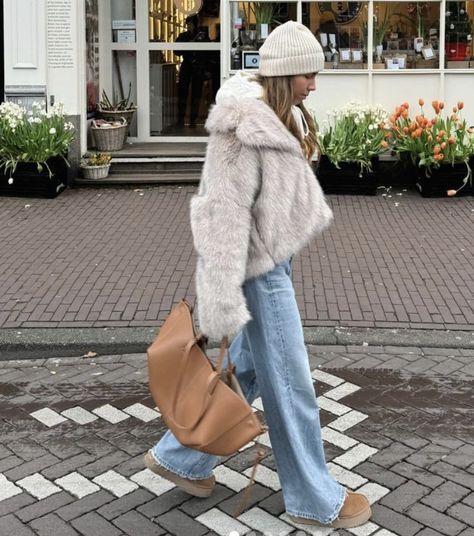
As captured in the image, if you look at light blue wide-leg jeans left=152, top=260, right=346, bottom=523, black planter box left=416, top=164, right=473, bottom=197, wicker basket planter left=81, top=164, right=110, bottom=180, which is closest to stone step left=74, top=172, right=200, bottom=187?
wicker basket planter left=81, top=164, right=110, bottom=180

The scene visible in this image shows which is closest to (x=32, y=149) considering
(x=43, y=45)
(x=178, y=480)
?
(x=43, y=45)

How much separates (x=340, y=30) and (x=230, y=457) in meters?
7.87

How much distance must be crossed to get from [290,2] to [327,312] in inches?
225

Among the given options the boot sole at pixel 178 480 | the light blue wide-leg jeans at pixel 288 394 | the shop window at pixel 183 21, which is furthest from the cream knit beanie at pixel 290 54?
the shop window at pixel 183 21

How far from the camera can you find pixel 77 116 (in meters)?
11.3

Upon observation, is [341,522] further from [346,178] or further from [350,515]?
[346,178]

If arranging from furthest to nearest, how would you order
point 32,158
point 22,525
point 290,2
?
point 290,2
point 32,158
point 22,525

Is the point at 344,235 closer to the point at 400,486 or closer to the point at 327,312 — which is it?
the point at 327,312

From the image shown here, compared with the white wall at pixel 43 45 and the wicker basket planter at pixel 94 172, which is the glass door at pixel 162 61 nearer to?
the white wall at pixel 43 45

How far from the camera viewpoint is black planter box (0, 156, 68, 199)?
10.5 meters

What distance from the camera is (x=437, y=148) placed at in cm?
1008

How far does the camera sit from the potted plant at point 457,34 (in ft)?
36.4

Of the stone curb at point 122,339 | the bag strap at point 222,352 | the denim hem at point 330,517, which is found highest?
the bag strap at point 222,352

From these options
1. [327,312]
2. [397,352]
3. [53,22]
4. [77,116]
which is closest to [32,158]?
[77,116]
